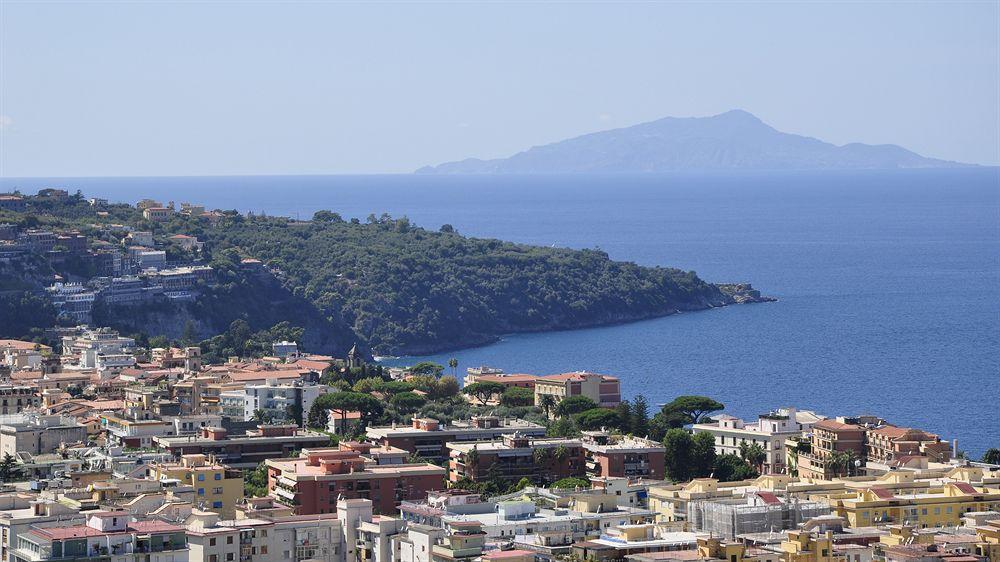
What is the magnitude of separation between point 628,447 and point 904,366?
39201 millimetres

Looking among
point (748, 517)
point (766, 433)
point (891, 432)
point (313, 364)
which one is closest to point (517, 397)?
point (313, 364)

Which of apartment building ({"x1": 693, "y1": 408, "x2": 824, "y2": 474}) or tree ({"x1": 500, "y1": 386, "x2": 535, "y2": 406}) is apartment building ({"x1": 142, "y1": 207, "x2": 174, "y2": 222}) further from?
apartment building ({"x1": 693, "y1": 408, "x2": 824, "y2": 474})

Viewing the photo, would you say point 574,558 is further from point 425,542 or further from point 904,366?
point 904,366

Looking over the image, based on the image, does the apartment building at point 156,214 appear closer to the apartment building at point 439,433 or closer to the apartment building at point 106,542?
the apartment building at point 439,433

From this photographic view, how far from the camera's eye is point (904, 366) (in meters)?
89.8

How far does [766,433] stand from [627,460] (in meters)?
6.40

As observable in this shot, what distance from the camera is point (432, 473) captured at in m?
47.1

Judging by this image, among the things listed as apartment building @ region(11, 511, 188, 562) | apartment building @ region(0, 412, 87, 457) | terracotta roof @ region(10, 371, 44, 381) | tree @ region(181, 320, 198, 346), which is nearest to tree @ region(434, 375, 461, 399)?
terracotta roof @ region(10, 371, 44, 381)

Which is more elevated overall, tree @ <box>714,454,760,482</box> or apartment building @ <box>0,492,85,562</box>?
apartment building @ <box>0,492,85,562</box>

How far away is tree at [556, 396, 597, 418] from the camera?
2532 inches

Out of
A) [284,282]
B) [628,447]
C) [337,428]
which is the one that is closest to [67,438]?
[337,428]

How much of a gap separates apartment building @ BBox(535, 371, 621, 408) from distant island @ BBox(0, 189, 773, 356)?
1935 centimetres

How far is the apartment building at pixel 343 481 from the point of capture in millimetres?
45375

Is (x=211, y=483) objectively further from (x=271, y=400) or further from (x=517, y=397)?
(x=517, y=397)
